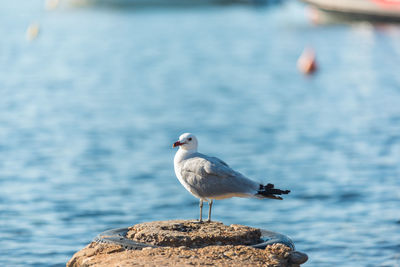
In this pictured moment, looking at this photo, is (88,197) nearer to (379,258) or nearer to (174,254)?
(379,258)

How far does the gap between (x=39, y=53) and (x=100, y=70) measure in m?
8.23

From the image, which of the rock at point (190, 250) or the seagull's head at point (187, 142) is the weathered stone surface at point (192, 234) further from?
the seagull's head at point (187, 142)

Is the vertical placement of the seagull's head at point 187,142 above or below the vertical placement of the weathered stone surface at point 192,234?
above

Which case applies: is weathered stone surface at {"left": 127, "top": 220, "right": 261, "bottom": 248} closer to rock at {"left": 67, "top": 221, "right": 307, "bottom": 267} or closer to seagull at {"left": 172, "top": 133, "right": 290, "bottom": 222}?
rock at {"left": 67, "top": 221, "right": 307, "bottom": 267}

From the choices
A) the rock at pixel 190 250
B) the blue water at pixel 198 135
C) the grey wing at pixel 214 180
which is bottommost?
the rock at pixel 190 250

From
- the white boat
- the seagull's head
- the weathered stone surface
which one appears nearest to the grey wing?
the seagull's head

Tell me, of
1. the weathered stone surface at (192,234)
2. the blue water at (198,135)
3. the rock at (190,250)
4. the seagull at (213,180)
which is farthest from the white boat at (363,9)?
the rock at (190,250)

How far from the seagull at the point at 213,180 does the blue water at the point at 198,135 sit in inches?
149

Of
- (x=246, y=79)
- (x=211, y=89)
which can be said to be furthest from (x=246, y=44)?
(x=211, y=89)

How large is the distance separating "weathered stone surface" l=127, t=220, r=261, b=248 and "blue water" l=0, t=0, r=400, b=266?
3.52m

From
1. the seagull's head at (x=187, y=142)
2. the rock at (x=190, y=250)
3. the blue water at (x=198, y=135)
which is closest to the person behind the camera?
the rock at (x=190, y=250)

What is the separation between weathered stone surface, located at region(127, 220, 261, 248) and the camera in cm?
715

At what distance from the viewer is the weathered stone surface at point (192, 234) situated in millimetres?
7152

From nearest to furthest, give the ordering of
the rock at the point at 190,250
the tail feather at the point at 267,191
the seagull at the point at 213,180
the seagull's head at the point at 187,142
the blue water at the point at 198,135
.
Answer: the rock at the point at 190,250 < the tail feather at the point at 267,191 < the seagull at the point at 213,180 < the seagull's head at the point at 187,142 < the blue water at the point at 198,135
